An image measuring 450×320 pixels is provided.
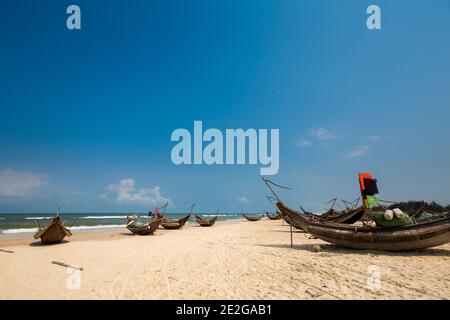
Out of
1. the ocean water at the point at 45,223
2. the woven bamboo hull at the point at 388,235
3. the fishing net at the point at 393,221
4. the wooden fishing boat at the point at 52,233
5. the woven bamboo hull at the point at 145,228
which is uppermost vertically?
the fishing net at the point at 393,221

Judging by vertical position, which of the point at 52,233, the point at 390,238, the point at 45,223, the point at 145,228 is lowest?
the point at 45,223

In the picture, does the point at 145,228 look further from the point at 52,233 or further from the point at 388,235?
the point at 388,235

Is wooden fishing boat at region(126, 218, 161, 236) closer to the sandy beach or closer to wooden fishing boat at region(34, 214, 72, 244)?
wooden fishing boat at region(34, 214, 72, 244)

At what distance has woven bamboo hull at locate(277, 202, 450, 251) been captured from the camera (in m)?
8.09

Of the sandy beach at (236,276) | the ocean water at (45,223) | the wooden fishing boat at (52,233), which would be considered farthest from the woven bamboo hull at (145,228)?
the sandy beach at (236,276)

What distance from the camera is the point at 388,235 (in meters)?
8.62

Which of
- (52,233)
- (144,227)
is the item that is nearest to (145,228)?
(144,227)

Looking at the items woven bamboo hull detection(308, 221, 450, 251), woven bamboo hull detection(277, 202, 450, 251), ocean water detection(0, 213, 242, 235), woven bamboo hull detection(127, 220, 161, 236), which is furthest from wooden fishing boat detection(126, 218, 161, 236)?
woven bamboo hull detection(308, 221, 450, 251)

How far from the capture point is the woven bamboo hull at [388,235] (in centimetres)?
809

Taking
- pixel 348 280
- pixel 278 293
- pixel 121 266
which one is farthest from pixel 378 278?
pixel 121 266

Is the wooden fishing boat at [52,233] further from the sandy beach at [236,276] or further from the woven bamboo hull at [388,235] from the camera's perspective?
the woven bamboo hull at [388,235]

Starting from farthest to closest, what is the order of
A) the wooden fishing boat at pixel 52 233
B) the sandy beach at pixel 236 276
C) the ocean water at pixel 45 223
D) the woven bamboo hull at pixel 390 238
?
the ocean water at pixel 45 223
the wooden fishing boat at pixel 52 233
the woven bamboo hull at pixel 390 238
the sandy beach at pixel 236 276
